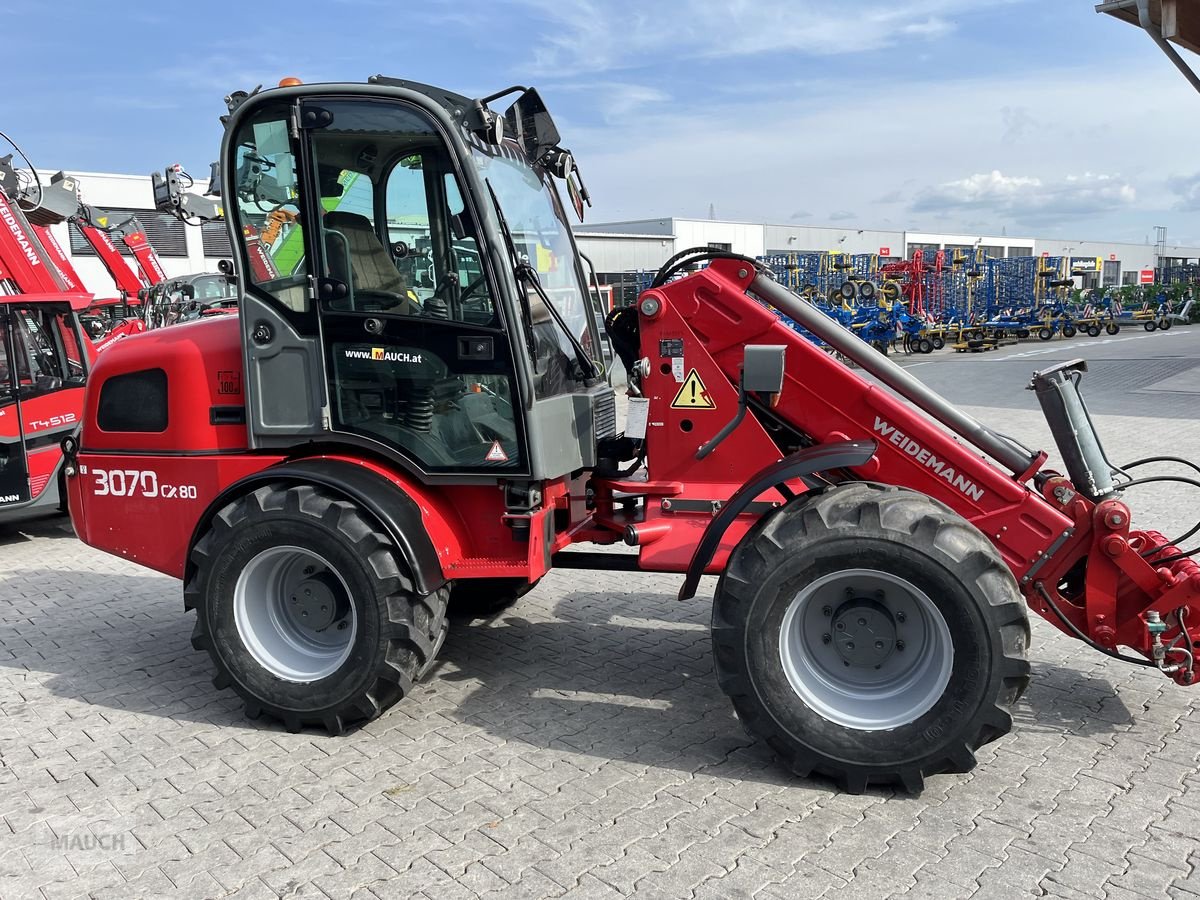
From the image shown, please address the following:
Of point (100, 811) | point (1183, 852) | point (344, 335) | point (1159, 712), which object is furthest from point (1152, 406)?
point (100, 811)

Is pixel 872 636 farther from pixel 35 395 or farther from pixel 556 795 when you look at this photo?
pixel 35 395

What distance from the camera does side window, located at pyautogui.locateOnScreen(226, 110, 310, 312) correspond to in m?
4.21

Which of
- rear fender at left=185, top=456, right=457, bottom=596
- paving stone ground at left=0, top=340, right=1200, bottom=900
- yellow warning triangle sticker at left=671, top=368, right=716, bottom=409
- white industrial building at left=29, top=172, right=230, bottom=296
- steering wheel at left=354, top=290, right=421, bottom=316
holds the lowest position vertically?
paving stone ground at left=0, top=340, right=1200, bottom=900

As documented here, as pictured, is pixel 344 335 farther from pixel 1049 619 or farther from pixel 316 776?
pixel 1049 619

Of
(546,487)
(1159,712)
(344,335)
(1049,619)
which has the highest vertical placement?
(344,335)

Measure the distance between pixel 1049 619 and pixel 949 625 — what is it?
29.0 inches

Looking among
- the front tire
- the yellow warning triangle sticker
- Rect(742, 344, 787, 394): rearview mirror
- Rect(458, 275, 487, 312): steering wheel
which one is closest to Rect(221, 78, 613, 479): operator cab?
Rect(458, 275, 487, 312): steering wheel

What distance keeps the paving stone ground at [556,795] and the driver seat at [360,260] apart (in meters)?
2.01

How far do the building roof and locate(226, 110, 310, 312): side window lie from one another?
35.6 feet

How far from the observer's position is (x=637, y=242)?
36.4 m

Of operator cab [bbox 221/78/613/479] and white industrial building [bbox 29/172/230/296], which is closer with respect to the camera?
operator cab [bbox 221/78/613/479]

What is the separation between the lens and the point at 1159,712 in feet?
14.2

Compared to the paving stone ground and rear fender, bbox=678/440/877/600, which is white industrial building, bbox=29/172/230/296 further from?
rear fender, bbox=678/440/877/600

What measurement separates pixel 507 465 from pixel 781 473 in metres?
1.22
